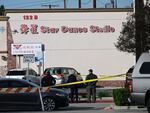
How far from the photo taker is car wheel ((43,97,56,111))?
25.1m

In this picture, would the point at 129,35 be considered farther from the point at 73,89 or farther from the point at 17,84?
the point at 17,84

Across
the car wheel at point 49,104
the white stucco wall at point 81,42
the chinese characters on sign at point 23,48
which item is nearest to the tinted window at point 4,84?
the car wheel at point 49,104

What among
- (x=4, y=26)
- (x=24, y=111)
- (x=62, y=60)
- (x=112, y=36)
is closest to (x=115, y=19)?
(x=112, y=36)

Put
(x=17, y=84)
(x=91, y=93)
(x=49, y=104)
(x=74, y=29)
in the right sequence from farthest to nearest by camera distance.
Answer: (x=74, y=29) → (x=91, y=93) → (x=17, y=84) → (x=49, y=104)

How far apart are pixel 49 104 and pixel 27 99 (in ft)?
3.47

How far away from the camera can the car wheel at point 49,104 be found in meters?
25.1

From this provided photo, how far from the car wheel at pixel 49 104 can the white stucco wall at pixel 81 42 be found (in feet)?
99.4

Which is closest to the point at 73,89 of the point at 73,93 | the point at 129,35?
the point at 73,93

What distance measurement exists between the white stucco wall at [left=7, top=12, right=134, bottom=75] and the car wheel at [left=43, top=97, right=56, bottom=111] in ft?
99.4

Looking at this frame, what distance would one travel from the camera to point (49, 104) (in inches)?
993

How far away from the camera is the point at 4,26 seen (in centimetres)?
5847

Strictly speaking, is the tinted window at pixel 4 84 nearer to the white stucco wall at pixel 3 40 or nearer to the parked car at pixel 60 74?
the parked car at pixel 60 74

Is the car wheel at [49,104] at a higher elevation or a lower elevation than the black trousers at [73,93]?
higher

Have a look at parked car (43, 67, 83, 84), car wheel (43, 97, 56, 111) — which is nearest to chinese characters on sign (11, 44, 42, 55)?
parked car (43, 67, 83, 84)
